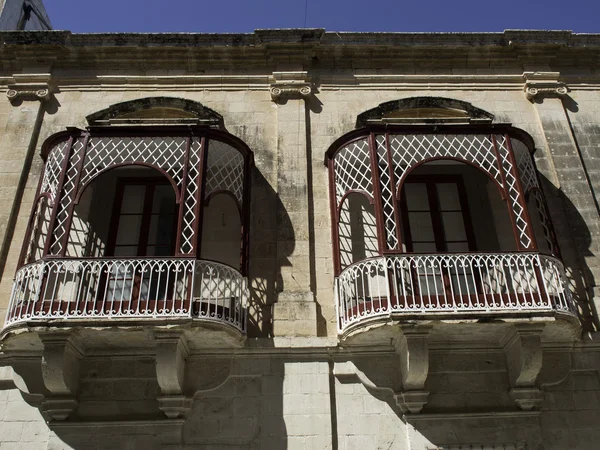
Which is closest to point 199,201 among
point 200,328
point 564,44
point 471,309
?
point 200,328

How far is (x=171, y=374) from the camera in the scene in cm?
739

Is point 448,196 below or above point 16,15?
below

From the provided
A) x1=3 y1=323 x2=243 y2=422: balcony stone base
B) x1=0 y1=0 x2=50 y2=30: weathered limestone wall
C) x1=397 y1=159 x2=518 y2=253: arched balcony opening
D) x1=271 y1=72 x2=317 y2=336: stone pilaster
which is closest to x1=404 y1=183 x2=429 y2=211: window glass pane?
x1=397 y1=159 x2=518 y2=253: arched balcony opening

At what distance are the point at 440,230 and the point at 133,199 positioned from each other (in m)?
5.08

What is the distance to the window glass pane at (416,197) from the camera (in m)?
9.49

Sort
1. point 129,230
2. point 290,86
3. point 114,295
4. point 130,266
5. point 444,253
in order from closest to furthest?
point 114,295 → point 444,253 → point 130,266 → point 129,230 → point 290,86

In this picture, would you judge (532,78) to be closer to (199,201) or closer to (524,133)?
(524,133)

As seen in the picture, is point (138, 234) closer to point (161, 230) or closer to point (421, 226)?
point (161, 230)

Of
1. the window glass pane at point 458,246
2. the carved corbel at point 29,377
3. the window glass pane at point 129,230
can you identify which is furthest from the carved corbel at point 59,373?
the window glass pane at point 458,246

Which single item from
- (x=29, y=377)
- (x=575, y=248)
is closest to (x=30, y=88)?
(x=29, y=377)

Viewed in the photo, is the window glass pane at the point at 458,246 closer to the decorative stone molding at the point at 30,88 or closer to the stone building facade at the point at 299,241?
the stone building facade at the point at 299,241

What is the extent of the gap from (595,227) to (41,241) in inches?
347

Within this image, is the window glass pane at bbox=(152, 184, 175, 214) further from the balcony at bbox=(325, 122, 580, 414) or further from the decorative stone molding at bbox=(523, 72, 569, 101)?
the decorative stone molding at bbox=(523, 72, 569, 101)

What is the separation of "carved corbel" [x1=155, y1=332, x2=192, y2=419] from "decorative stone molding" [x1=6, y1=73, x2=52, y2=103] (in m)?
5.57
